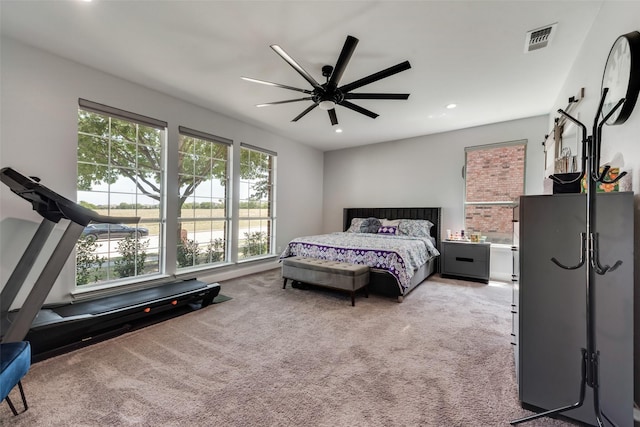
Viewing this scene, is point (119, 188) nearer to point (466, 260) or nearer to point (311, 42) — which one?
point (311, 42)

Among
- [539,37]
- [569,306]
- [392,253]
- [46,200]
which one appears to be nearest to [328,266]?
[392,253]

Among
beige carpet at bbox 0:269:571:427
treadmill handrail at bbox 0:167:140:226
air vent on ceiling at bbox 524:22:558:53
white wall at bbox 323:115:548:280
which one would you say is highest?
air vent on ceiling at bbox 524:22:558:53

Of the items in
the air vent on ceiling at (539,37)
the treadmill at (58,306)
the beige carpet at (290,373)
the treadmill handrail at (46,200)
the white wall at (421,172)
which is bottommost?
the beige carpet at (290,373)

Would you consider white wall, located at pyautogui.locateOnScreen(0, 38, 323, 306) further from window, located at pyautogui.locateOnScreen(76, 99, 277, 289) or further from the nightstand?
the nightstand

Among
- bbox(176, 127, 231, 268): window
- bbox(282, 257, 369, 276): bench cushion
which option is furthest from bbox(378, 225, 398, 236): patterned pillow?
bbox(176, 127, 231, 268): window

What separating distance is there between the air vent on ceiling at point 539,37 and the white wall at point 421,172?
2.41m

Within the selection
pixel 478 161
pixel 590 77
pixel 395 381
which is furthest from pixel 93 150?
pixel 478 161

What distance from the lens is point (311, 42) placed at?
8.13 ft

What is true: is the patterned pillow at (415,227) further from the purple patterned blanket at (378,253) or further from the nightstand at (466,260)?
the nightstand at (466,260)

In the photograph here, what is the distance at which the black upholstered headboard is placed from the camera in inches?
203

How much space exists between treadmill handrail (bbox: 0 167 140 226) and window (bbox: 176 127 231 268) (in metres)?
1.91

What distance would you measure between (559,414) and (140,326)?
138 inches

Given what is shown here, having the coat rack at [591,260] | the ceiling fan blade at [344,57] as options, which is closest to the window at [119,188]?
the ceiling fan blade at [344,57]

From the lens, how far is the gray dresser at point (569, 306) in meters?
1.33
